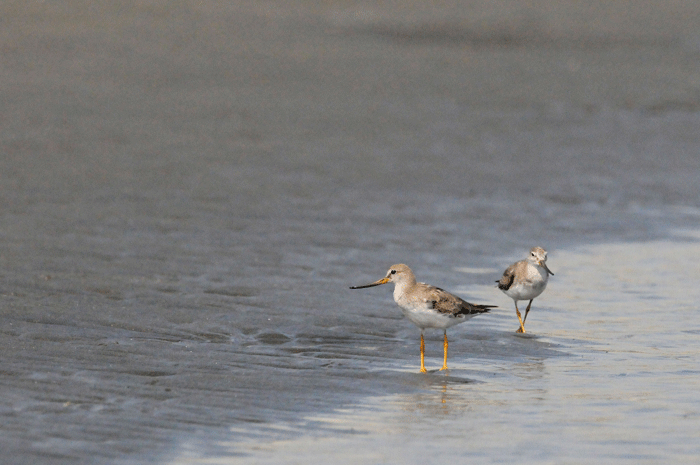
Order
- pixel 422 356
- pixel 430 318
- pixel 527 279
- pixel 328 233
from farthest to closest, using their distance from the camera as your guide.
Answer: pixel 328 233 < pixel 527 279 < pixel 430 318 < pixel 422 356

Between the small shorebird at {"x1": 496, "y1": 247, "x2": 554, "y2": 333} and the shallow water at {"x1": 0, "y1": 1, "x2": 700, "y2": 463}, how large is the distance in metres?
0.39

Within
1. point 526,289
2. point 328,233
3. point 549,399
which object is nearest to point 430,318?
point 549,399

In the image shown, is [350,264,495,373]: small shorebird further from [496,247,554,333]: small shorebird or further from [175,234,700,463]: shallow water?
[496,247,554,333]: small shorebird

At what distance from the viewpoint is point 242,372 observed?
799cm

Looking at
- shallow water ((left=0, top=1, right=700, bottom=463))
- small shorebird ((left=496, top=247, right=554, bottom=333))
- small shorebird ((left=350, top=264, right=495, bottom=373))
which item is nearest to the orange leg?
small shorebird ((left=350, top=264, right=495, bottom=373))

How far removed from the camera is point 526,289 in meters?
10.3

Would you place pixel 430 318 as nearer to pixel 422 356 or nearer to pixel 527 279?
pixel 422 356

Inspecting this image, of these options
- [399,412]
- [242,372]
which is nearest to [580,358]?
[399,412]

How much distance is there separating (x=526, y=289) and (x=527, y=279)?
0.32 feet

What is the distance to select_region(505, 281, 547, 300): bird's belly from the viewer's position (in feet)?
33.7

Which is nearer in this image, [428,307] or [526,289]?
[428,307]

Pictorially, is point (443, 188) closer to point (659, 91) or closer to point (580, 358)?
point (580, 358)

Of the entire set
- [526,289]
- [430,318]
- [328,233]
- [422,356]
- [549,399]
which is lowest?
[549,399]

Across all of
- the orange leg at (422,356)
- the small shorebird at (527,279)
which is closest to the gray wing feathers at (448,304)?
the orange leg at (422,356)
